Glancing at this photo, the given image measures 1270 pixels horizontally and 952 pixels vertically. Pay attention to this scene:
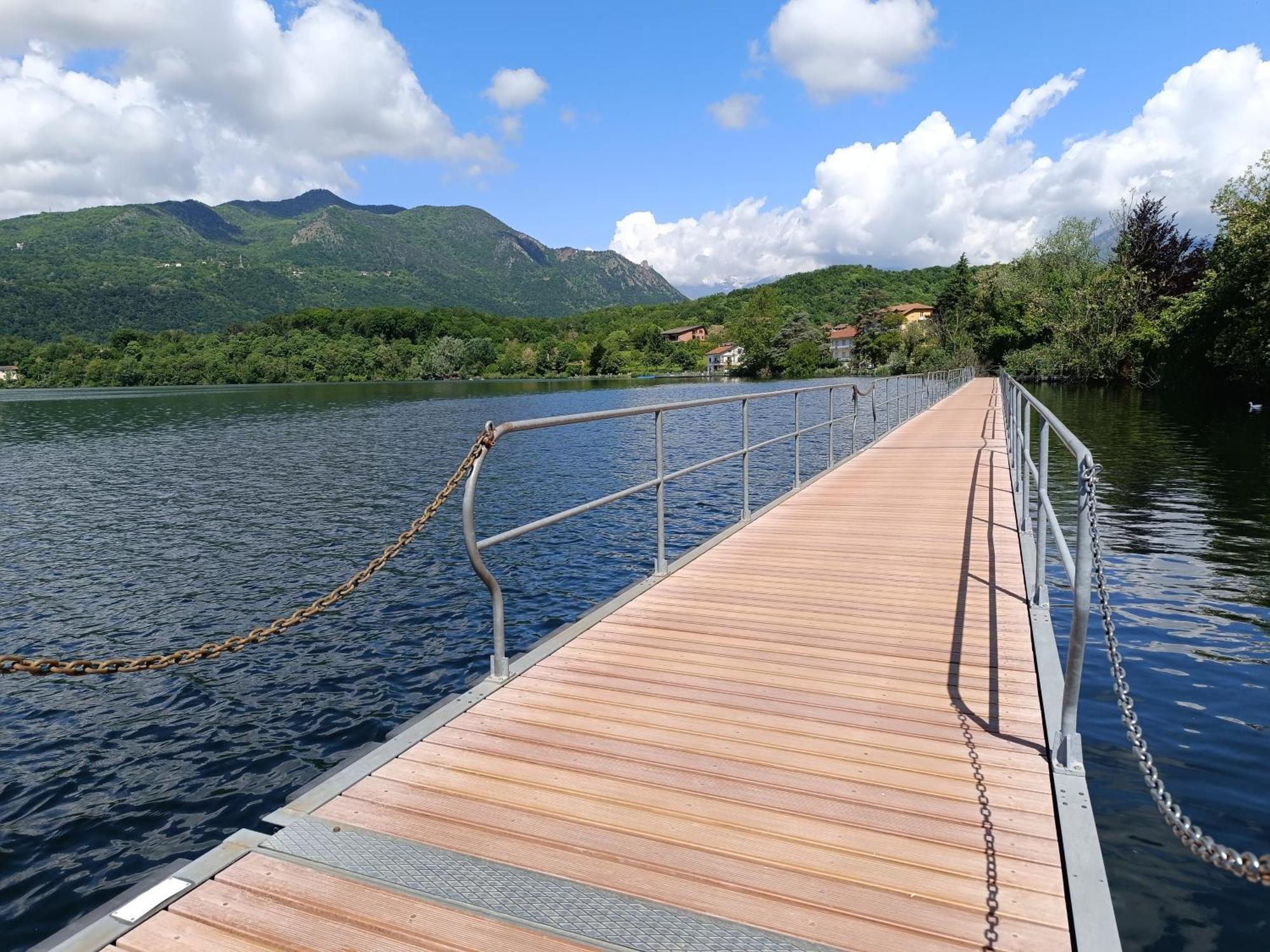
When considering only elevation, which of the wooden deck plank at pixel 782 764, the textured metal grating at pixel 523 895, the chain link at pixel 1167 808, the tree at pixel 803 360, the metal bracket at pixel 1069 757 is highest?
the tree at pixel 803 360

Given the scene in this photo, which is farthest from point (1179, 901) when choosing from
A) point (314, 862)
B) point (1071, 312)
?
point (1071, 312)

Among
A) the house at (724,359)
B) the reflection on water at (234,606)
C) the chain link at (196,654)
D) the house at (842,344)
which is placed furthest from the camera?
the house at (724,359)

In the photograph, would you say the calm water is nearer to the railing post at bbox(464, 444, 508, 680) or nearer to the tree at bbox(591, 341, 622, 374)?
the railing post at bbox(464, 444, 508, 680)

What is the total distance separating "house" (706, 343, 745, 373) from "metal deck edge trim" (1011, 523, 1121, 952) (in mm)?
123276

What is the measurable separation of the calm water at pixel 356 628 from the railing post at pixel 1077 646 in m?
0.82

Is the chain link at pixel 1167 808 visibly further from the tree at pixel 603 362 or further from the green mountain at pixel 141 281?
the green mountain at pixel 141 281

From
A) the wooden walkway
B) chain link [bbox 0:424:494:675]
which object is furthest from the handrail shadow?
chain link [bbox 0:424:494:675]

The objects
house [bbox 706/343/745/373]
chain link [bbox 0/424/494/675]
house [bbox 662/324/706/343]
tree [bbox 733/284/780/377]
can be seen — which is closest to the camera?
chain link [bbox 0/424/494/675]

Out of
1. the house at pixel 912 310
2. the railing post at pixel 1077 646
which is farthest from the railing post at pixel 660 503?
the house at pixel 912 310

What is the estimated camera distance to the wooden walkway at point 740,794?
1.97 metres

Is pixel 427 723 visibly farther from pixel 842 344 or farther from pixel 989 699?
pixel 842 344

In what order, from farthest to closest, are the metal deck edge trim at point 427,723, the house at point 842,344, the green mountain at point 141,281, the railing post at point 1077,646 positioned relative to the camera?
the green mountain at point 141,281, the house at point 842,344, the metal deck edge trim at point 427,723, the railing post at point 1077,646

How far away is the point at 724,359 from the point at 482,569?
12904 centimetres

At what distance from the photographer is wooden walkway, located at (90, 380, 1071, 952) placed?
197 cm
